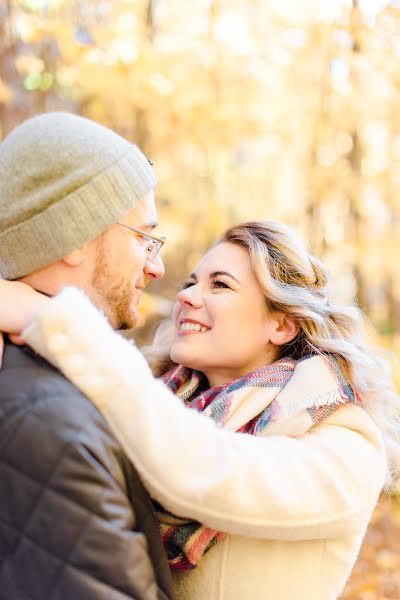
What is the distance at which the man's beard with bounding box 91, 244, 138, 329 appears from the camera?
2.06 m

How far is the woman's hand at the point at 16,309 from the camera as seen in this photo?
1.80 meters

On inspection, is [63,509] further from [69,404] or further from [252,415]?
[252,415]

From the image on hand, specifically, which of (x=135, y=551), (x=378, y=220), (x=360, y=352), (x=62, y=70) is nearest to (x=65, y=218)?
(x=135, y=551)

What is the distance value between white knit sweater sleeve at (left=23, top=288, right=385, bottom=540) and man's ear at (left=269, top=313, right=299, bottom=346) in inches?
25.4

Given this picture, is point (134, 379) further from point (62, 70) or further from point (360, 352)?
point (62, 70)

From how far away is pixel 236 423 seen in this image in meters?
2.10

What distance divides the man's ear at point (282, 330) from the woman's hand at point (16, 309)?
0.90 metres

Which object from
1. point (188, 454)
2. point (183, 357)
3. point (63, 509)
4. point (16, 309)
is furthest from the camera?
point (183, 357)

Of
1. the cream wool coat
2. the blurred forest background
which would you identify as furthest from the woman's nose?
the blurred forest background

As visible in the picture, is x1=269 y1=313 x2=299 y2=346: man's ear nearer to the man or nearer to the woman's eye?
the woman's eye

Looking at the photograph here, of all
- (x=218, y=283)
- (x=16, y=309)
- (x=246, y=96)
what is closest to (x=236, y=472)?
(x=16, y=309)

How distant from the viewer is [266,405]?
2121 mm

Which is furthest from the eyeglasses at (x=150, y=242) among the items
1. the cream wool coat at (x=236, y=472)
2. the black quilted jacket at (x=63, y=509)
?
the black quilted jacket at (x=63, y=509)

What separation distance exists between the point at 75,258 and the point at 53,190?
0.21 metres
